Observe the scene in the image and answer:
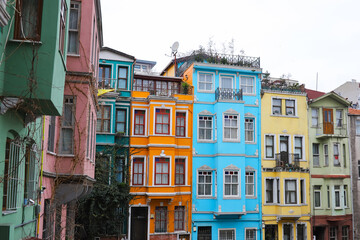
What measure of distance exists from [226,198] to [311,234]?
303 inches

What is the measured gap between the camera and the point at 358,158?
3175cm

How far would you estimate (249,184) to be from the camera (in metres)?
28.1

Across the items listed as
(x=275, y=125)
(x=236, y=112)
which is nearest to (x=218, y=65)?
(x=236, y=112)

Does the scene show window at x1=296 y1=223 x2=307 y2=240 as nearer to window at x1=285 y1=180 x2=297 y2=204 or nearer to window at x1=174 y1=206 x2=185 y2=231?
window at x1=285 y1=180 x2=297 y2=204

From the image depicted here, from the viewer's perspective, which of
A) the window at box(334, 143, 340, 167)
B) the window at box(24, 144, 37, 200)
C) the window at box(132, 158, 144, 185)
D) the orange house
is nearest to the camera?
the window at box(24, 144, 37, 200)

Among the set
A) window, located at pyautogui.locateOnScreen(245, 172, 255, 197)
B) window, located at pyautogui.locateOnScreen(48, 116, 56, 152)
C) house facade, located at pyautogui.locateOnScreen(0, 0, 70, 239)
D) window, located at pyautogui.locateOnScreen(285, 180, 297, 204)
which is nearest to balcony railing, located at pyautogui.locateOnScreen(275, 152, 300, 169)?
window, located at pyautogui.locateOnScreen(285, 180, 297, 204)

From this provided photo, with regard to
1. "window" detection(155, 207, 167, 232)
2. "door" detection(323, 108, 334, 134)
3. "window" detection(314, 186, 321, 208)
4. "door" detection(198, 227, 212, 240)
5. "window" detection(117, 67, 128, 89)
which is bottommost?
"door" detection(198, 227, 212, 240)

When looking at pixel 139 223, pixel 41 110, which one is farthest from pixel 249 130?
pixel 41 110

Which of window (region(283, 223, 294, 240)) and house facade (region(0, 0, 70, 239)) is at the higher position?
house facade (region(0, 0, 70, 239))

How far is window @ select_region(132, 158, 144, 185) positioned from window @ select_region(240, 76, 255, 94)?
9470 mm

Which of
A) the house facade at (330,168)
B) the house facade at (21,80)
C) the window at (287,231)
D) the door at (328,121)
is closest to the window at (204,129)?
the house facade at (330,168)

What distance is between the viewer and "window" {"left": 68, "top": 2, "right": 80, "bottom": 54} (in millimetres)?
12276

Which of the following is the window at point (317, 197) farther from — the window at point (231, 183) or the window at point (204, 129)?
the window at point (204, 129)

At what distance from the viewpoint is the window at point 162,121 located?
26.5 meters
